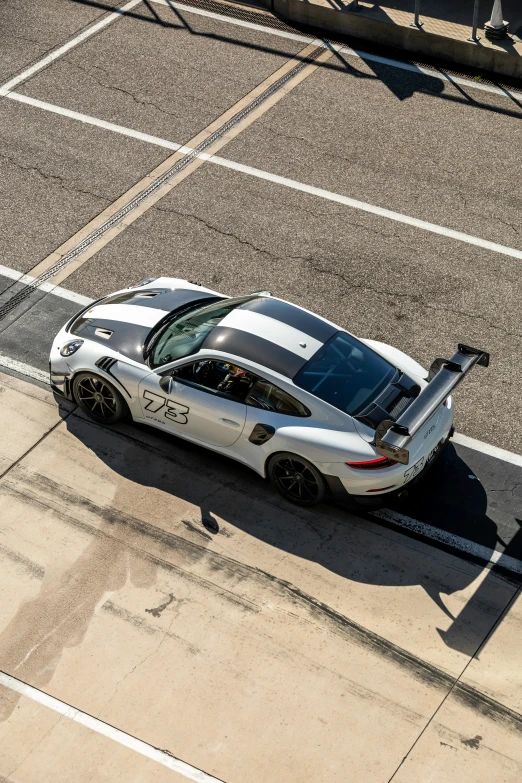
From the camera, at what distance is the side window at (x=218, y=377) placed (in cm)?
895

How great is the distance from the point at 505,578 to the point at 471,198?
612 centimetres

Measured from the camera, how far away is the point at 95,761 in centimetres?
745

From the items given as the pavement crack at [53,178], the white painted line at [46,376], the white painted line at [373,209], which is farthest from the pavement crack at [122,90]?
the pavement crack at [53,178]

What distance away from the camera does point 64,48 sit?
53.5 ft

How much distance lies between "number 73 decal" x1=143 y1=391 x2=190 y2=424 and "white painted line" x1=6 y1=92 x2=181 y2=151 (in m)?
5.82

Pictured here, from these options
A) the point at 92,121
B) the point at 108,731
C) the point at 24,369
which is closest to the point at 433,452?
the point at 108,731

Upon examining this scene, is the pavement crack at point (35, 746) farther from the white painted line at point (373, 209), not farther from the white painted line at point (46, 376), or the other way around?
the white painted line at point (373, 209)

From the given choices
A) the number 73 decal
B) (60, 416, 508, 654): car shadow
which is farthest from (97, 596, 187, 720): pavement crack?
the number 73 decal

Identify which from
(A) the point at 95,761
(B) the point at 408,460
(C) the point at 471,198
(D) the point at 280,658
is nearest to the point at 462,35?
(C) the point at 471,198

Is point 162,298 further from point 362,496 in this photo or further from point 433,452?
point 433,452

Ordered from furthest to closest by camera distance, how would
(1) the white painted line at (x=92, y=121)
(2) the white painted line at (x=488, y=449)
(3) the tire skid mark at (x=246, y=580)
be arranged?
(1) the white painted line at (x=92, y=121), (2) the white painted line at (x=488, y=449), (3) the tire skid mark at (x=246, y=580)

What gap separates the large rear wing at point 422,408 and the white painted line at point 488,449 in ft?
4.07

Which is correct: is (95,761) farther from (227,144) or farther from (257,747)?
(227,144)

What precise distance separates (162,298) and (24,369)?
1.77m
